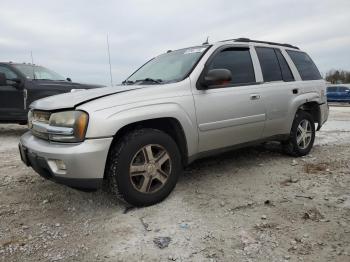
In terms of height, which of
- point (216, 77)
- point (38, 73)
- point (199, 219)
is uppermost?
point (38, 73)

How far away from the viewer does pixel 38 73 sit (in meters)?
8.59

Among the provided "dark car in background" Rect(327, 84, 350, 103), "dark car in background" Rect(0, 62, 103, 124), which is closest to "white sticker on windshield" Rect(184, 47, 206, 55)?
"dark car in background" Rect(0, 62, 103, 124)

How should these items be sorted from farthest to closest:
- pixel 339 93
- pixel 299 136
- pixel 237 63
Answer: pixel 339 93 → pixel 299 136 → pixel 237 63

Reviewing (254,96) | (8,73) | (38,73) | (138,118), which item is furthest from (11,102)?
(254,96)

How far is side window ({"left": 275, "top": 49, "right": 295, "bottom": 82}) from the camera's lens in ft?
17.4

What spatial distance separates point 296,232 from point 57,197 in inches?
98.5

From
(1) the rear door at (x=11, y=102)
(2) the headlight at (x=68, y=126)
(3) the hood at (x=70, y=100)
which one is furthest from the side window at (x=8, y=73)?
(2) the headlight at (x=68, y=126)

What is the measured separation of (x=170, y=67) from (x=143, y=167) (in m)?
1.52

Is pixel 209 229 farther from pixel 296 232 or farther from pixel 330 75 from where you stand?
pixel 330 75

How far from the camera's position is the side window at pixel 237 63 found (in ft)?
14.5

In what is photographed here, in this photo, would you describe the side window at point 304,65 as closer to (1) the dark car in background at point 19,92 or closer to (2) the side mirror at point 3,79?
(1) the dark car in background at point 19,92

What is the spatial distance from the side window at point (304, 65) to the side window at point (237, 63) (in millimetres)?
1185

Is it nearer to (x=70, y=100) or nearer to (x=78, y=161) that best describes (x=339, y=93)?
(x=70, y=100)

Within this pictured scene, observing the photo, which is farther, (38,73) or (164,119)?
(38,73)
